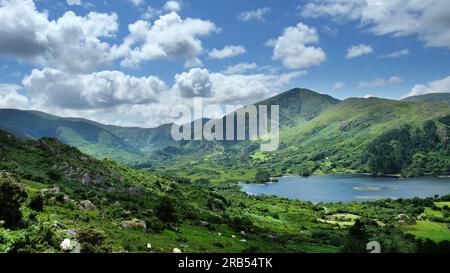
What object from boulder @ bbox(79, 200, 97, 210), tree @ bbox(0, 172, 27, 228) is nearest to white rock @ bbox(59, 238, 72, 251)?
tree @ bbox(0, 172, 27, 228)

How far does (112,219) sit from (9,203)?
2531cm

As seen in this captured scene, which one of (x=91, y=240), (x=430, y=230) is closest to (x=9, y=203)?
(x=91, y=240)

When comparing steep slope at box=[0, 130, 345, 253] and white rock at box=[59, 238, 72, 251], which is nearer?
white rock at box=[59, 238, 72, 251]

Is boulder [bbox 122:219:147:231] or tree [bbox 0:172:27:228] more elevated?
tree [bbox 0:172:27:228]

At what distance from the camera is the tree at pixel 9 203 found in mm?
31094

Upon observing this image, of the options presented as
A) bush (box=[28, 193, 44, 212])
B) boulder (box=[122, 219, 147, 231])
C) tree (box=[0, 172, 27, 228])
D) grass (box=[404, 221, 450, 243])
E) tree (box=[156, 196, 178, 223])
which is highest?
tree (box=[0, 172, 27, 228])

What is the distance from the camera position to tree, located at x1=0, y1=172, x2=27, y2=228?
31094 mm

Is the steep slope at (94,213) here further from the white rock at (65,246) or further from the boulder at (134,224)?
the white rock at (65,246)

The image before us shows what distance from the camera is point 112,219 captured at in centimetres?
5631

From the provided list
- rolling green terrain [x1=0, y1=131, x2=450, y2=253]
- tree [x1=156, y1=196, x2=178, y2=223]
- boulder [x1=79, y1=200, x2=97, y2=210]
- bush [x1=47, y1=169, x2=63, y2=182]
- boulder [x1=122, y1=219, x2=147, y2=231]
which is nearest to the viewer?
rolling green terrain [x1=0, y1=131, x2=450, y2=253]

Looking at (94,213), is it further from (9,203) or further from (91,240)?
(9,203)

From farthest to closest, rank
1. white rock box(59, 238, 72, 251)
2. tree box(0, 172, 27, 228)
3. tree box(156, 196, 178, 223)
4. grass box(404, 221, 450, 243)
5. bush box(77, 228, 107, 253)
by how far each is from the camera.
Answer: grass box(404, 221, 450, 243)
tree box(156, 196, 178, 223)
bush box(77, 228, 107, 253)
tree box(0, 172, 27, 228)
white rock box(59, 238, 72, 251)

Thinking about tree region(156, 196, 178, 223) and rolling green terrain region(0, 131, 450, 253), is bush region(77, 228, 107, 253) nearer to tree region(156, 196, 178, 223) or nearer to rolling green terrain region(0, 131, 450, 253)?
rolling green terrain region(0, 131, 450, 253)

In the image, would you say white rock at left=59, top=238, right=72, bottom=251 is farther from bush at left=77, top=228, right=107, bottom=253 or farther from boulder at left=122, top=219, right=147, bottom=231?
boulder at left=122, top=219, right=147, bottom=231
